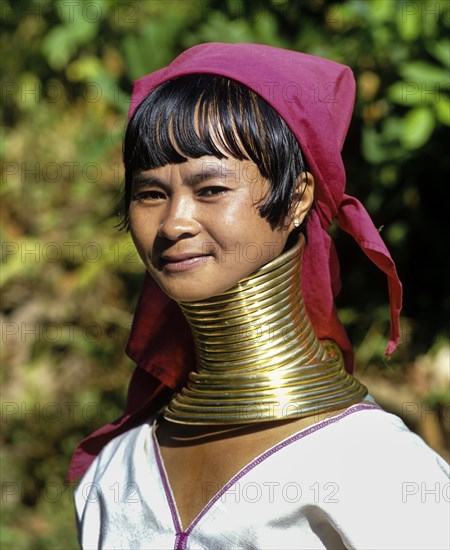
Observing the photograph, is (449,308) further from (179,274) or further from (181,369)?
(179,274)

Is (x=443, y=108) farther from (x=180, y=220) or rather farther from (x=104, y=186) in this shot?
(x=104, y=186)

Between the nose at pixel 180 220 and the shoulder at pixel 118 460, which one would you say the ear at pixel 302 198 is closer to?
the nose at pixel 180 220

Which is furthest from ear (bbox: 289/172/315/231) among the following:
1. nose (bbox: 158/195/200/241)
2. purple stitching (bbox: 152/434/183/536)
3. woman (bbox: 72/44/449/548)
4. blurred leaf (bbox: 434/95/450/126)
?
blurred leaf (bbox: 434/95/450/126)

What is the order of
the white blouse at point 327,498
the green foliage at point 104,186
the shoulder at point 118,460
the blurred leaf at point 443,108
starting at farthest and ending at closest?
the green foliage at point 104,186 < the blurred leaf at point 443,108 < the shoulder at point 118,460 < the white blouse at point 327,498

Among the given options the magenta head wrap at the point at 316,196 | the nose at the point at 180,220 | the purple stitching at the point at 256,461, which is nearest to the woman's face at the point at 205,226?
the nose at the point at 180,220

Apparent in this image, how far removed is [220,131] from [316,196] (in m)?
0.29

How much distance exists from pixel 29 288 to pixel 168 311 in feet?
11.7

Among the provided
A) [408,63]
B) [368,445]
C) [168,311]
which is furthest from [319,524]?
[408,63]

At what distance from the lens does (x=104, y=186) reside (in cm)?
549

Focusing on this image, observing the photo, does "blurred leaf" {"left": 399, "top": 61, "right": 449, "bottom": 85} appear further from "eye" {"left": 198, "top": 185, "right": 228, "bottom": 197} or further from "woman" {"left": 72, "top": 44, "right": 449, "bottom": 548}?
"eye" {"left": 198, "top": 185, "right": 228, "bottom": 197}

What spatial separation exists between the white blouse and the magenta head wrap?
24cm

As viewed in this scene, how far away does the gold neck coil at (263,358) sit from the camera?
5.99ft

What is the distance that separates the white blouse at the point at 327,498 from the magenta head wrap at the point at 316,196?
24cm

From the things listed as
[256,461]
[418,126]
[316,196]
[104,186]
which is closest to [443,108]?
[418,126]
